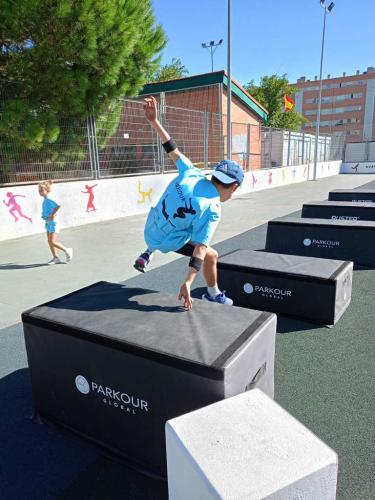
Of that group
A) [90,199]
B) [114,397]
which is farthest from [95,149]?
[114,397]

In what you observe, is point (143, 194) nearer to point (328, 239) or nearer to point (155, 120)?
point (328, 239)

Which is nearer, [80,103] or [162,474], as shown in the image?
[162,474]

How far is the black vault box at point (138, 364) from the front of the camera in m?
1.97

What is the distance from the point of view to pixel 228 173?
3.04 meters

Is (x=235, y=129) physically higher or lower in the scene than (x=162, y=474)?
higher

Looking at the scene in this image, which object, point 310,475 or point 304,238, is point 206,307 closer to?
point 310,475

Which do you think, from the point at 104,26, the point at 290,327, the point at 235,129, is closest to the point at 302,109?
the point at 235,129

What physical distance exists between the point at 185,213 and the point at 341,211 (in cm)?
595

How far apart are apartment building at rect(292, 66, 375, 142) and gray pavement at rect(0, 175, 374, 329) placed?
80034 millimetres

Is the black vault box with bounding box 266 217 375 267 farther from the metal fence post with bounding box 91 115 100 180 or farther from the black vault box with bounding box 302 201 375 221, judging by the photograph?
the metal fence post with bounding box 91 115 100 180

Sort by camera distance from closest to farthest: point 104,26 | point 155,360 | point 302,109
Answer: point 155,360, point 104,26, point 302,109

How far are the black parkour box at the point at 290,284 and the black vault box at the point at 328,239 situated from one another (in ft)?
5.80

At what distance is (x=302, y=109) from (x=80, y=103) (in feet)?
293

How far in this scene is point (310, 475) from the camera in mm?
1295
